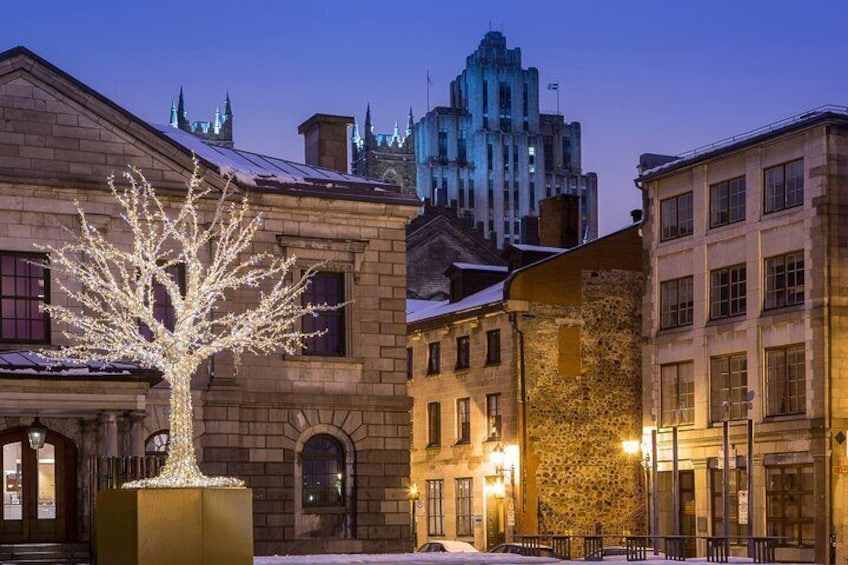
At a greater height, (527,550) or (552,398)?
(552,398)

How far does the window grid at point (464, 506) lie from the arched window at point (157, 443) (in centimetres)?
1878

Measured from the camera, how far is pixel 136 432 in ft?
118

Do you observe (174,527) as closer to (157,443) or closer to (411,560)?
(411,560)

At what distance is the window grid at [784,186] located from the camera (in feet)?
154

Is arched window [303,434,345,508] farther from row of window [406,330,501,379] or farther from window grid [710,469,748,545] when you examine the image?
row of window [406,330,501,379]

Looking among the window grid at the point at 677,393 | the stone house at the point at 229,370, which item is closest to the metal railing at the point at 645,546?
the window grid at the point at 677,393

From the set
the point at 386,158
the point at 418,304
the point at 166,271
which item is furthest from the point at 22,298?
the point at 386,158

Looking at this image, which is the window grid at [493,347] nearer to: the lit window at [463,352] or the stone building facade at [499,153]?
the lit window at [463,352]

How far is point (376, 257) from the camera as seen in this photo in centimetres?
4162

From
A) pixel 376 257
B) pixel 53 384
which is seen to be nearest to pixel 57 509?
pixel 53 384

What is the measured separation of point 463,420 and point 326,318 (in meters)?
16.9

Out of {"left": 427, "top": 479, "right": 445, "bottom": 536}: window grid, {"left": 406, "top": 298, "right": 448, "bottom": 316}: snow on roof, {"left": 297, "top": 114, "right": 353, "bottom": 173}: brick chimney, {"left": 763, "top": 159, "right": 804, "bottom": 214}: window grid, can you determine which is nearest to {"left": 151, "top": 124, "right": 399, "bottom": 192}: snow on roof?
{"left": 297, "top": 114, "right": 353, "bottom": 173}: brick chimney

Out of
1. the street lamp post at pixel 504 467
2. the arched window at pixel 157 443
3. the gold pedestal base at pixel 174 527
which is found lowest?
the street lamp post at pixel 504 467

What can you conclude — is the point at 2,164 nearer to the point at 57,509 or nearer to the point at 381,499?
the point at 57,509
